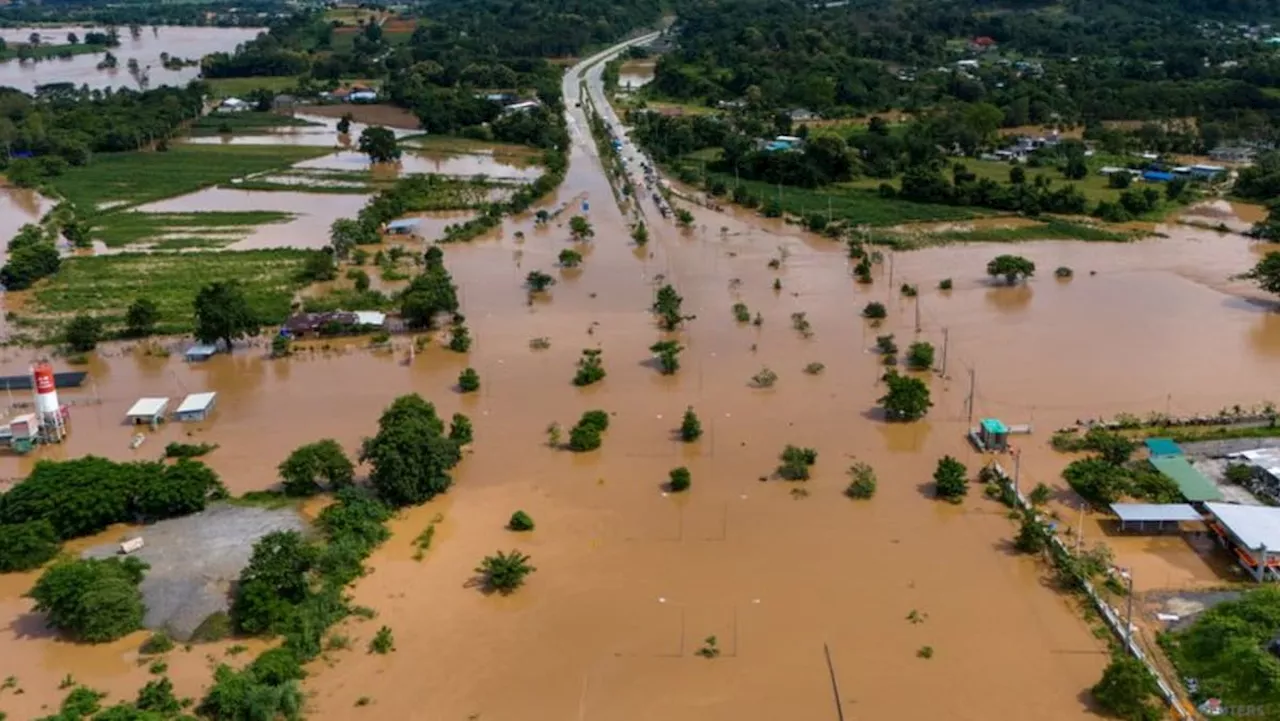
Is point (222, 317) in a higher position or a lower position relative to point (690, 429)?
higher

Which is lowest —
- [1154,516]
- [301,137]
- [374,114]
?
[1154,516]

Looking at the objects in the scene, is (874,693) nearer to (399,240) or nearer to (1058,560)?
(1058,560)

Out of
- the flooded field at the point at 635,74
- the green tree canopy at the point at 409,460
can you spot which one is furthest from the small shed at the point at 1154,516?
the flooded field at the point at 635,74

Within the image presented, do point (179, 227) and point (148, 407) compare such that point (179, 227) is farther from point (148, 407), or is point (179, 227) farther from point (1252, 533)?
point (1252, 533)

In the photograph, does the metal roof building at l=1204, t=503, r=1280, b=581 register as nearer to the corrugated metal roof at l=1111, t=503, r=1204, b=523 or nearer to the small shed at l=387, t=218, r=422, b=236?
the corrugated metal roof at l=1111, t=503, r=1204, b=523

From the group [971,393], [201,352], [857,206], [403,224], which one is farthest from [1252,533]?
[403,224]

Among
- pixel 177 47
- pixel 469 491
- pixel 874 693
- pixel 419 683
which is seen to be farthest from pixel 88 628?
pixel 177 47
